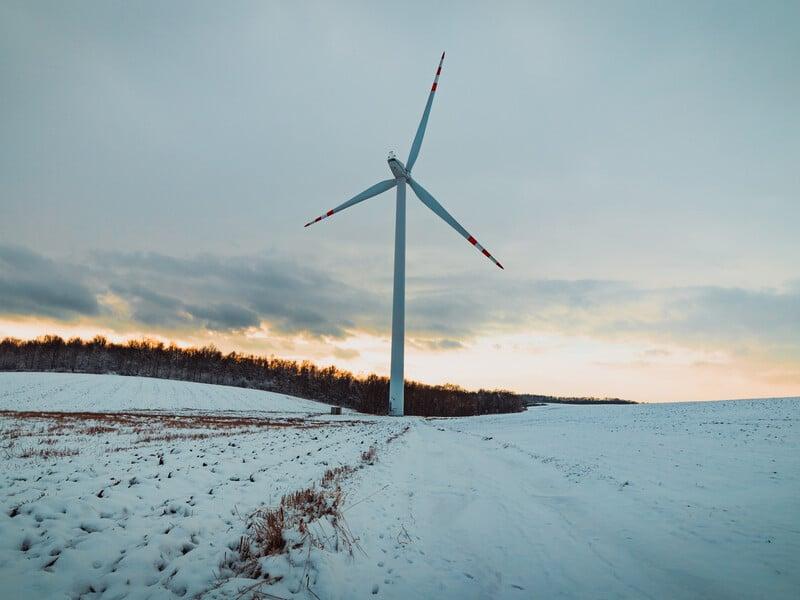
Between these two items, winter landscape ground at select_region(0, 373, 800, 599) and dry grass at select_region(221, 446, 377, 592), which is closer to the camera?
winter landscape ground at select_region(0, 373, 800, 599)

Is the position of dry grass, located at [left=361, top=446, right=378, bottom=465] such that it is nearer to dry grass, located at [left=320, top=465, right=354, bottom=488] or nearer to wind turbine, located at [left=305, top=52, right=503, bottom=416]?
dry grass, located at [left=320, top=465, right=354, bottom=488]

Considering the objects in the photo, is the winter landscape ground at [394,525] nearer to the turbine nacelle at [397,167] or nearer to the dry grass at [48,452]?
the dry grass at [48,452]

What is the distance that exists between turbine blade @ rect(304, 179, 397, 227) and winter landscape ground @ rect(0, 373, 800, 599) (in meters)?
44.3

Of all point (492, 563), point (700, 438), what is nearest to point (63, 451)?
point (492, 563)

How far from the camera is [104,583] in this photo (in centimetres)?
473

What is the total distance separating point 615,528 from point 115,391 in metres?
80.7

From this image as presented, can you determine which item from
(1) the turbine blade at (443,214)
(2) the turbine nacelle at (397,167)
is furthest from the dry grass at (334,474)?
(2) the turbine nacelle at (397,167)

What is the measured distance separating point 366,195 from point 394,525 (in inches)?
2094

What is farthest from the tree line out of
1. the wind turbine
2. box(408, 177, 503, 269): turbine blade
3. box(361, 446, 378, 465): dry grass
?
box(361, 446, 378, 465): dry grass

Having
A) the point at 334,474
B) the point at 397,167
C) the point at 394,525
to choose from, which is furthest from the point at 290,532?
the point at 397,167

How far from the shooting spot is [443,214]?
53.2m

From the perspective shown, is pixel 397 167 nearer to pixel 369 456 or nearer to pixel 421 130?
pixel 421 130

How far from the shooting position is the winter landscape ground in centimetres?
504

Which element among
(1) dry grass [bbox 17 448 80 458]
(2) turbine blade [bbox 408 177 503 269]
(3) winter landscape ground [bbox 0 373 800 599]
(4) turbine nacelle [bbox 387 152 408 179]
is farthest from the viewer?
(4) turbine nacelle [bbox 387 152 408 179]
